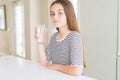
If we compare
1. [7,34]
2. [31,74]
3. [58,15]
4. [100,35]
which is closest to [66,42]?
[58,15]

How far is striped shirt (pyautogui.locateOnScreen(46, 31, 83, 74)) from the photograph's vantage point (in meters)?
1.24

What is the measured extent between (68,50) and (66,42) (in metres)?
0.06

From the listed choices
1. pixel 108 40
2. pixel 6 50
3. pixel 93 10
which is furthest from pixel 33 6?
pixel 6 50

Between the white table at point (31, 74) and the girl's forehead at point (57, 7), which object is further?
the girl's forehead at point (57, 7)

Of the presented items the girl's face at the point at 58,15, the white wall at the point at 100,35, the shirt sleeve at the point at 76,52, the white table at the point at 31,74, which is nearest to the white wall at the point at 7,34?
the white wall at the point at 100,35

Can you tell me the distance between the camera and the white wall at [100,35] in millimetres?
2572

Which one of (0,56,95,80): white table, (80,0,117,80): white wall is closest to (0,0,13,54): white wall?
(80,0,117,80): white wall

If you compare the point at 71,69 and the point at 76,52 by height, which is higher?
the point at 76,52

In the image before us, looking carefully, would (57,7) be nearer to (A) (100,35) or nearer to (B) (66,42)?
(B) (66,42)

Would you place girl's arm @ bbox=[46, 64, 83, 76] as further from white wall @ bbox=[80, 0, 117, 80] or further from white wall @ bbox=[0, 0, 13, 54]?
white wall @ bbox=[0, 0, 13, 54]

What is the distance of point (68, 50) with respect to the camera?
131 cm

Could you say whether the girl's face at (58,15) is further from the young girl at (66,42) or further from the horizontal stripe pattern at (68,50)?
the horizontal stripe pattern at (68,50)

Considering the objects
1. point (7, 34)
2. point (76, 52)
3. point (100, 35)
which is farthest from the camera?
point (7, 34)

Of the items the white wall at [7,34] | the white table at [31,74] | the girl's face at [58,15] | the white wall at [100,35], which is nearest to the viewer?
the white table at [31,74]
